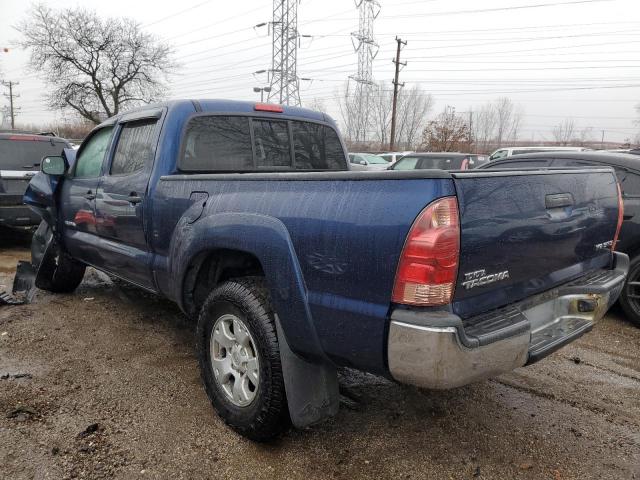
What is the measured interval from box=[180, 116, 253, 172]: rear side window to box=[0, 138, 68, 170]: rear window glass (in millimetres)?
5682

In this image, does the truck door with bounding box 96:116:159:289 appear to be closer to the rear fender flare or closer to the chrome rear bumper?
the rear fender flare

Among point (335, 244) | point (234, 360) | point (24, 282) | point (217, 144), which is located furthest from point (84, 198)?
point (335, 244)

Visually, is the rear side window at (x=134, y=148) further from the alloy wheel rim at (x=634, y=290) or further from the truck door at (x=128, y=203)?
the alloy wheel rim at (x=634, y=290)

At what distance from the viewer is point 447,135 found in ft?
107

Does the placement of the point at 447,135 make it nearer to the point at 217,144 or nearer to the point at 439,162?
the point at 439,162

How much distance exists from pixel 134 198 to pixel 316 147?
1608 millimetres

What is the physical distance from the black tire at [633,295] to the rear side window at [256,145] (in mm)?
3036

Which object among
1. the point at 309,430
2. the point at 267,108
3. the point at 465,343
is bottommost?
the point at 309,430

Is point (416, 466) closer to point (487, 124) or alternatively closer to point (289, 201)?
point (289, 201)

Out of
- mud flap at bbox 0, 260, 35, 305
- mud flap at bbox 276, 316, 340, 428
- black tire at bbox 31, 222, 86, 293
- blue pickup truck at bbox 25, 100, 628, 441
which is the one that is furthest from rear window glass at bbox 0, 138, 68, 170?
mud flap at bbox 276, 316, 340, 428

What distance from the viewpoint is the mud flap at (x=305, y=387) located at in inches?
92.8

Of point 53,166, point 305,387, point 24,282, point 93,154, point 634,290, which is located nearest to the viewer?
point 305,387

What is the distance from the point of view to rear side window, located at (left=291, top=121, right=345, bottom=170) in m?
4.11

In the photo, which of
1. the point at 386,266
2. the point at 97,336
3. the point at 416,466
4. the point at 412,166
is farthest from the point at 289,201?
the point at 412,166
